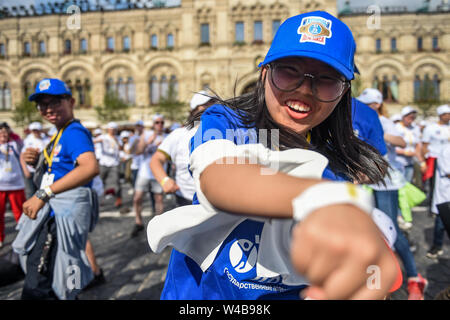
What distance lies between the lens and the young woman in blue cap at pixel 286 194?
17.2 inches

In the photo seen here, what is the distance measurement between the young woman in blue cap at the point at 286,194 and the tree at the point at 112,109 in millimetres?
26352

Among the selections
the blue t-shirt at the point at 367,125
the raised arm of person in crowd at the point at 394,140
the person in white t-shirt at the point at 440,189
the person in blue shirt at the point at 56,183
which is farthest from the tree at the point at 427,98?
the person in blue shirt at the point at 56,183

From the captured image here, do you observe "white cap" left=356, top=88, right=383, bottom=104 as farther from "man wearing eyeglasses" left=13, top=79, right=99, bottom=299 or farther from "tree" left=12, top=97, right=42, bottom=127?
"tree" left=12, top=97, right=42, bottom=127

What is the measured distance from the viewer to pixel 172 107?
2505 cm

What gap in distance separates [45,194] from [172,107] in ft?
76.4

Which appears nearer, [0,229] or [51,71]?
[0,229]

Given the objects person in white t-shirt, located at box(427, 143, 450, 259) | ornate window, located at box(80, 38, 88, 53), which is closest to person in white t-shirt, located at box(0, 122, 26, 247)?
person in white t-shirt, located at box(427, 143, 450, 259)

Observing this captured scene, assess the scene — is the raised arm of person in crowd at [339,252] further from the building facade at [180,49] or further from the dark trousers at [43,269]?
the building facade at [180,49]

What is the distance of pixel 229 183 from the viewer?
0.60m

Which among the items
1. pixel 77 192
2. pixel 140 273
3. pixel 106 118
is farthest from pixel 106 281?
pixel 106 118

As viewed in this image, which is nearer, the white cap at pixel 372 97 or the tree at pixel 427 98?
the white cap at pixel 372 97

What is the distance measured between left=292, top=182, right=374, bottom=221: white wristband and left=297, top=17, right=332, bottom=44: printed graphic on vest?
525mm

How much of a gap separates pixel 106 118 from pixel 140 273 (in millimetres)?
24084
